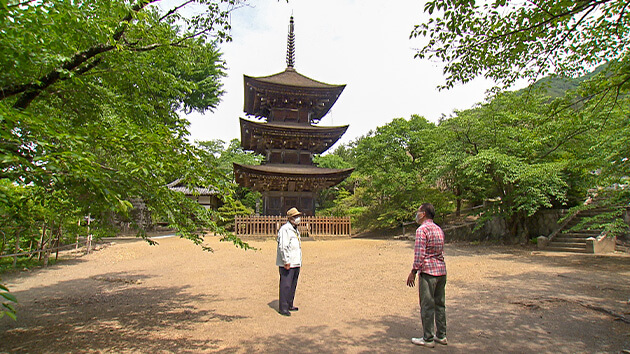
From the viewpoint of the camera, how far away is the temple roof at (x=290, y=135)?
18234mm

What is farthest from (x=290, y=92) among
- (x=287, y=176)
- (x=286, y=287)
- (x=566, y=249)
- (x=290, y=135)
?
(x=286, y=287)

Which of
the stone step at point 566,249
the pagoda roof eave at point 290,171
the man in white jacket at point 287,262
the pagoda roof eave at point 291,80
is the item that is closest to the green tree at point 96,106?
the man in white jacket at point 287,262

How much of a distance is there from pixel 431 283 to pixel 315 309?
2.13m

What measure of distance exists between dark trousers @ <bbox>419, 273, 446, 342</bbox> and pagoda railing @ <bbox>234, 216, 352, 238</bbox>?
13848mm

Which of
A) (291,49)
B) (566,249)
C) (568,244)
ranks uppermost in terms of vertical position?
(291,49)

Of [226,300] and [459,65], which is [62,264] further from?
[459,65]

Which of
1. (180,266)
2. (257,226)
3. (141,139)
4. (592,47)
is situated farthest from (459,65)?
(257,226)

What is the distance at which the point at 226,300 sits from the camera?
5812 millimetres

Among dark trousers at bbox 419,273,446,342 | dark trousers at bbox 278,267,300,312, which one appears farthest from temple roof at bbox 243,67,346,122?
dark trousers at bbox 419,273,446,342

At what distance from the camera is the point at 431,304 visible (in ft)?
12.0

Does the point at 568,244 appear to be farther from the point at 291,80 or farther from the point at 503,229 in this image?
the point at 291,80

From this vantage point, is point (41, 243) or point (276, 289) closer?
point (276, 289)

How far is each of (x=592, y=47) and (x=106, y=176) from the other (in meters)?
6.49

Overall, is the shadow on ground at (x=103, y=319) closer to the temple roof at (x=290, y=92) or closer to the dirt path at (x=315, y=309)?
the dirt path at (x=315, y=309)
